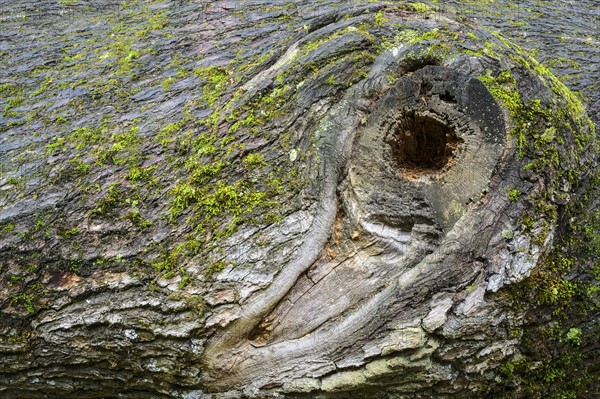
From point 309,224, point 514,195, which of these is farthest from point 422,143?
point 309,224

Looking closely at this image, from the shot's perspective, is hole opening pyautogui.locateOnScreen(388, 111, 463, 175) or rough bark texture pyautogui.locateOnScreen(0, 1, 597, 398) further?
hole opening pyautogui.locateOnScreen(388, 111, 463, 175)

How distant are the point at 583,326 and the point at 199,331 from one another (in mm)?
1560

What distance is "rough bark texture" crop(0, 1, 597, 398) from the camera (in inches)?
76.6

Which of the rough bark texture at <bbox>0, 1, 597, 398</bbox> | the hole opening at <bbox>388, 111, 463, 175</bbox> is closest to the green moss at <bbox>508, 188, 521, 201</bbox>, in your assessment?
the rough bark texture at <bbox>0, 1, 597, 398</bbox>

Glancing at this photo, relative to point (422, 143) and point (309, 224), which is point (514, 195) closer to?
point (422, 143)

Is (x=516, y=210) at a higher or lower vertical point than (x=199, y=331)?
higher

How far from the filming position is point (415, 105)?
2127 millimetres

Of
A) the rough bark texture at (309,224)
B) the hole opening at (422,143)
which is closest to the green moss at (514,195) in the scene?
the rough bark texture at (309,224)

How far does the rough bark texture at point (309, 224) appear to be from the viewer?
1.95 m


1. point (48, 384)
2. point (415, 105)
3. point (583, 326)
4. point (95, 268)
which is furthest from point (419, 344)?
point (48, 384)

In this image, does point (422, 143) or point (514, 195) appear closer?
point (514, 195)

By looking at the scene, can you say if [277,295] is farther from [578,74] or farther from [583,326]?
[578,74]

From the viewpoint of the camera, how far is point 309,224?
81.7 inches

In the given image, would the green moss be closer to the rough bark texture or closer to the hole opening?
the rough bark texture
